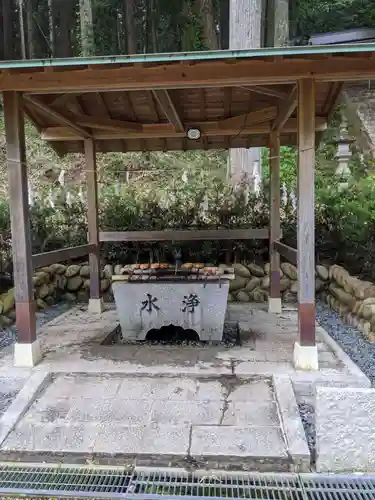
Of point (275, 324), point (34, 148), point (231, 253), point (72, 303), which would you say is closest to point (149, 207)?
point (231, 253)

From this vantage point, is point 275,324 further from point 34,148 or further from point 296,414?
point 34,148

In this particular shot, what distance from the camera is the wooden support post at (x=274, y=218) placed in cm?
504

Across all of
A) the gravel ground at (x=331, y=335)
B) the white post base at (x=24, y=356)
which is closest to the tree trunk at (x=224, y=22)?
the gravel ground at (x=331, y=335)

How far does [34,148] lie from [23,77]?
9737 mm

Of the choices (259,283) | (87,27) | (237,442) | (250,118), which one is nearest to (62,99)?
(250,118)

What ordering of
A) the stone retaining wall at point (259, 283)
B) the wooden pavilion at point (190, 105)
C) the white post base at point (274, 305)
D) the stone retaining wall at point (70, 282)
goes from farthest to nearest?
the stone retaining wall at point (70, 282), the stone retaining wall at point (259, 283), the white post base at point (274, 305), the wooden pavilion at point (190, 105)

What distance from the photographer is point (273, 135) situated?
5047 mm

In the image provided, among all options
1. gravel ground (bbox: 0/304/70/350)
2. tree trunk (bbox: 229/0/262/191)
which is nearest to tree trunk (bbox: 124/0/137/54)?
tree trunk (bbox: 229/0/262/191)

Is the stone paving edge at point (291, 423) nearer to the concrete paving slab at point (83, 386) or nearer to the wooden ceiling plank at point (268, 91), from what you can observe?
the concrete paving slab at point (83, 386)

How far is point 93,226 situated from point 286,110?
2848 millimetres

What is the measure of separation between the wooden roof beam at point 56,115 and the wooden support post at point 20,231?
253mm

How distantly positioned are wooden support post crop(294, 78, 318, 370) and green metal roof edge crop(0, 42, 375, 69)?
480 millimetres

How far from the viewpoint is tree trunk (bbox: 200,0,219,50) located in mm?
12578

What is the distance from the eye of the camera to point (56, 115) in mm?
4113
